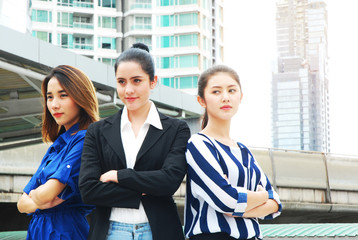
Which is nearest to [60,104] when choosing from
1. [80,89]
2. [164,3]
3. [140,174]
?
[80,89]

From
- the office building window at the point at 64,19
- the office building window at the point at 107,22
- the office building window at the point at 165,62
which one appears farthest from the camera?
the office building window at the point at 107,22

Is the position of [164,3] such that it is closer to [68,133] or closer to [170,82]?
[170,82]

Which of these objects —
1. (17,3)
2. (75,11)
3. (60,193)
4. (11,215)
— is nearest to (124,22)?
(75,11)

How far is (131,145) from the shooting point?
2877mm

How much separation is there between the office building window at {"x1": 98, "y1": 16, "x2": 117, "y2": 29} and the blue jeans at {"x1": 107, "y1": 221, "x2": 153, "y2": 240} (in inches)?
2088

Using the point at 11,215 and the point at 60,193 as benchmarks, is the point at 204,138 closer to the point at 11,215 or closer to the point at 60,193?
the point at 60,193

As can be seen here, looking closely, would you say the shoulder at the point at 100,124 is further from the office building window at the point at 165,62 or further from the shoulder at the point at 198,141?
the office building window at the point at 165,62

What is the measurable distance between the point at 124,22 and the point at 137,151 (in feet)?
177

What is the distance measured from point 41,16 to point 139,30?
9.18m

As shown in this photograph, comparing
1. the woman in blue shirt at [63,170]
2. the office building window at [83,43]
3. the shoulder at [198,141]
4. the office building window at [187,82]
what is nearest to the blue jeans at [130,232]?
the woman in blue shirt at [63,170]

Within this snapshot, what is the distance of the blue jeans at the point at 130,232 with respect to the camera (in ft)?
8.82

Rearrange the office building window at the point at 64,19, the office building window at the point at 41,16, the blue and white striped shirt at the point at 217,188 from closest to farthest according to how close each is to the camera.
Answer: the blue and white striped shirt at the point at 217,188 < the office building window at the point at 41,16 < the office building window at the point at 64,19

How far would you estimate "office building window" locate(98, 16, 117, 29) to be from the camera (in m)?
54.6

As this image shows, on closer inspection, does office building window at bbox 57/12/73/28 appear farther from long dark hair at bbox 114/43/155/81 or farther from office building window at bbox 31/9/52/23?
long dark hair at bbox 114/43/155/81
